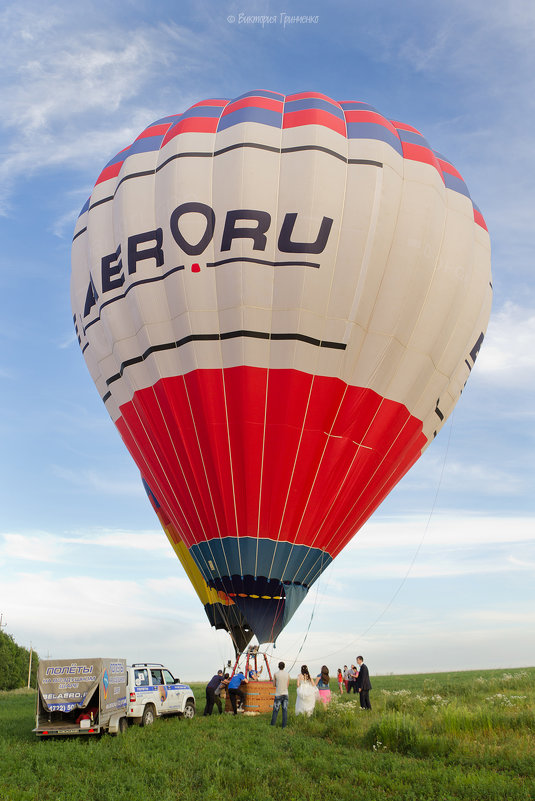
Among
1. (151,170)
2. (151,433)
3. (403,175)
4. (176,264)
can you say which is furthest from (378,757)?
(151,170)

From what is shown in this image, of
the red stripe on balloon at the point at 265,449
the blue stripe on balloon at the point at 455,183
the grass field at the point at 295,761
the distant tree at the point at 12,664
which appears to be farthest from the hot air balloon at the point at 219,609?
the distant tree at the point at 12,664

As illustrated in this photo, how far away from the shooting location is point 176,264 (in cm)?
1678

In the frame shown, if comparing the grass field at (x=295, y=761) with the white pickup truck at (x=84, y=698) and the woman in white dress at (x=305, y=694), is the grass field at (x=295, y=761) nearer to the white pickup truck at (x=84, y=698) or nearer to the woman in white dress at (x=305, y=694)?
the white pickup truck at (x=84, y=698)

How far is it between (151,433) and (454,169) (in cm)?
1176

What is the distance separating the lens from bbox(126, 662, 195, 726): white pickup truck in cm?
1510

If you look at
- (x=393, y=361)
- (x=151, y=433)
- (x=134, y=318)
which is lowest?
(x=151, y=433)

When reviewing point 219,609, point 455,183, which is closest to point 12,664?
point 219,609

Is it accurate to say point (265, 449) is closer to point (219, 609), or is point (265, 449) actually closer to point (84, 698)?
point (219, 609)

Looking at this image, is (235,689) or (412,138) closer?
(235,689)

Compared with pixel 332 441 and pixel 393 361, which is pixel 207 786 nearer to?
pixel 332 441

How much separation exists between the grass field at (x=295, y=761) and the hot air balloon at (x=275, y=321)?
4.53 metres

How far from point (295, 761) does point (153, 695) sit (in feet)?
20.8

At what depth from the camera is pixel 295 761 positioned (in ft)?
34.2

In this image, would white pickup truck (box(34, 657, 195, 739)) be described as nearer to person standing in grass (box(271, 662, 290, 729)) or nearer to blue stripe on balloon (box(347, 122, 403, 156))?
person standing in grass (box(271, 662, 290, 729))
